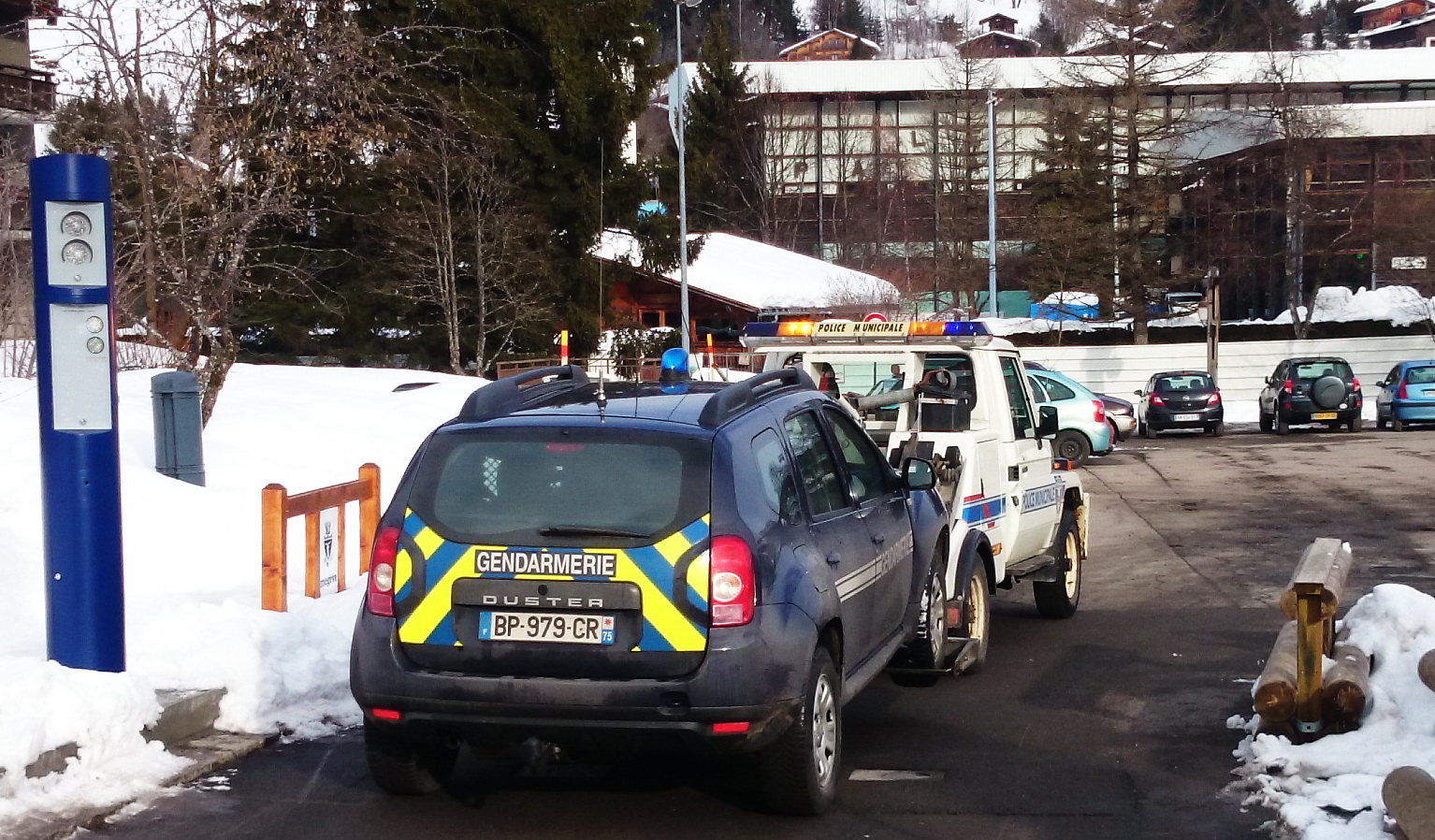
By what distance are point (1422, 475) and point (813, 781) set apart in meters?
17.9

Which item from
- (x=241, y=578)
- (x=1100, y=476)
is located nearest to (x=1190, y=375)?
(x=1100, y=476)

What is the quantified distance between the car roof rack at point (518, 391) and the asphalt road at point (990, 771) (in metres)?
1.66

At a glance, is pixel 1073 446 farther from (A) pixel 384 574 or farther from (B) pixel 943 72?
(B) pixel 943 72

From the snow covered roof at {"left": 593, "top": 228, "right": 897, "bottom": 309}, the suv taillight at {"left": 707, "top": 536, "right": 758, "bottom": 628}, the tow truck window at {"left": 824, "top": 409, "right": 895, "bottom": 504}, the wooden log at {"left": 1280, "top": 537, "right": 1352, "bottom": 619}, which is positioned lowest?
the wooden log at {"left": 1280, "top": 537, "right": 1352, "bottom": 619}

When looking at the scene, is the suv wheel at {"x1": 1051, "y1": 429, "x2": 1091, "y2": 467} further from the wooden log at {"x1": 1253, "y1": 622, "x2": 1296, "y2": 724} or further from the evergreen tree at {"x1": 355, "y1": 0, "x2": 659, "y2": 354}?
the wooden log at {"x1": 1253, "y1": 622, "x2": 1296, "y2": 724}

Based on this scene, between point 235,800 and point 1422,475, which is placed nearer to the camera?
point 235,800

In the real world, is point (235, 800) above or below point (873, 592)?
below

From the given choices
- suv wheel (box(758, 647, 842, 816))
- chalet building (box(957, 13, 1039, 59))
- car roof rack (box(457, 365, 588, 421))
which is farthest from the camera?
chalet building (box(957, 13, 1039, 59))

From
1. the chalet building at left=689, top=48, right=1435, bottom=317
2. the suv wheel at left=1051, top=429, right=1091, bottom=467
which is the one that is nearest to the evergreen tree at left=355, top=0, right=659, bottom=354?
the suv wheel at left=1051, top=429, right=1091, bottom=467

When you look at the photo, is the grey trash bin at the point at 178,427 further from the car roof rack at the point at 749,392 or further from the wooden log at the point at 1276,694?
the wooden log at the point at 1276,694

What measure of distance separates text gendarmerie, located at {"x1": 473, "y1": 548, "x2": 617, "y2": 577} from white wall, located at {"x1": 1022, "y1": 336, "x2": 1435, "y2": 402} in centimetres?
4621

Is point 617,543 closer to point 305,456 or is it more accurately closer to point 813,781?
point 813,781

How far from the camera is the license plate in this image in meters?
5.86

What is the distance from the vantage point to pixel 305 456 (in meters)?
16.2
